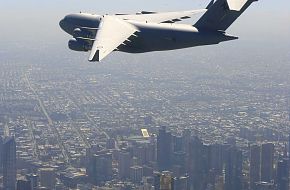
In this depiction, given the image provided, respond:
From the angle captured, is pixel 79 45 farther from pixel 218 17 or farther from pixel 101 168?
pixel 101 168

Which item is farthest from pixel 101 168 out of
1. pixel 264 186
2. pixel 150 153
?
pixel 264 186

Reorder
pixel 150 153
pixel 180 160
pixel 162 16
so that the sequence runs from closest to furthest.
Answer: pixel 162 16 < pixel 180 160 < pixel 150 153

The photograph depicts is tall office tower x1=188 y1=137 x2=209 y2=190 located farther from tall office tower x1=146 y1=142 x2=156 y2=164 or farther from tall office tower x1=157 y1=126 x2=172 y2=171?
tall office tower x1=146 y1=142 x2=156 y2=164

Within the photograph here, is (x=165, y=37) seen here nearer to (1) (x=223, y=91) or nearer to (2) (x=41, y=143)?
(2) (x=41, y=143)

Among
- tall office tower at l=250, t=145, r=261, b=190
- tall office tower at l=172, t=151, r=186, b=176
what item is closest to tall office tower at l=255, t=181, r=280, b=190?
tall office tower at l=250, t=145, r=261, b=190

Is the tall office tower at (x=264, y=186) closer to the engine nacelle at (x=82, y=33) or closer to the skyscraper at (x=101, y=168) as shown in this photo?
the skyscraper at (x=101, y=168)

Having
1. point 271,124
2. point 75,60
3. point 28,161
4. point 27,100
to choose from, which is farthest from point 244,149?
point 75,60
